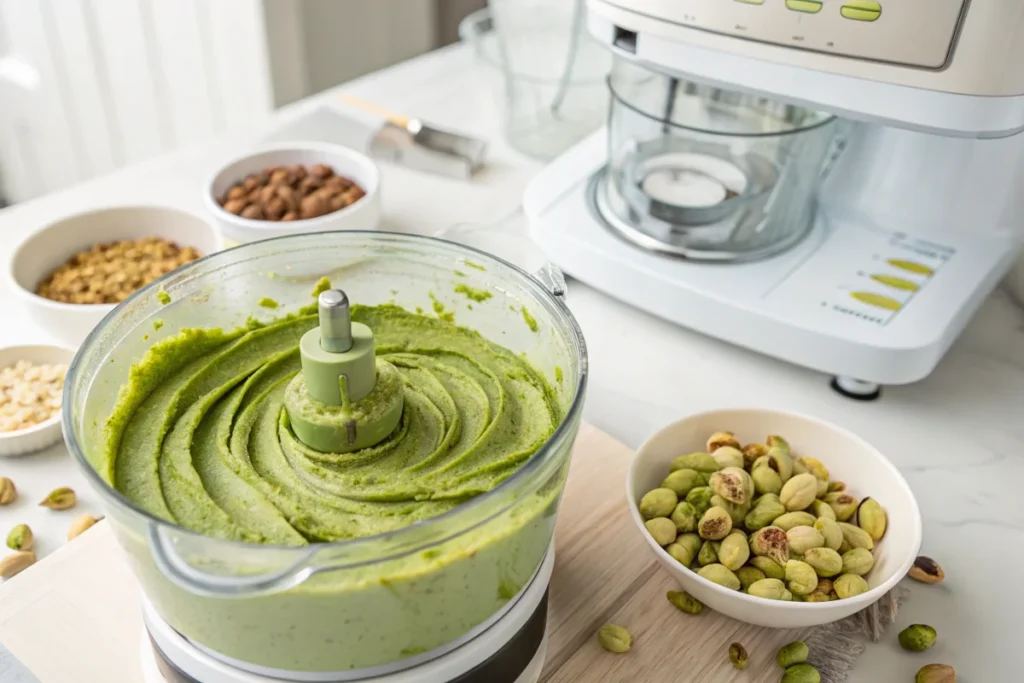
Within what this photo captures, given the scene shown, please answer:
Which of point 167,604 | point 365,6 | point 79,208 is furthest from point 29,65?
point 167,604

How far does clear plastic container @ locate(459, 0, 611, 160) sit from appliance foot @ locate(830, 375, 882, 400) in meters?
0.50

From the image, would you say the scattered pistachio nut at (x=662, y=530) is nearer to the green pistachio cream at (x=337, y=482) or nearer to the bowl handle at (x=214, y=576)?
the green pistachio cream at (x=337, y=482)

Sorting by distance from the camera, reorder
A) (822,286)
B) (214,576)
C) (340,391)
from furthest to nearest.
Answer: (822,286) → (340,391) → (214,576)

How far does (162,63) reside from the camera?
69.7 inches

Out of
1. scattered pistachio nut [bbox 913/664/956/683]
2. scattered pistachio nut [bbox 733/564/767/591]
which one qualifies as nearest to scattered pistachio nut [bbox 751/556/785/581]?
scattered pistachio nut [bbox 733/564/767/591]

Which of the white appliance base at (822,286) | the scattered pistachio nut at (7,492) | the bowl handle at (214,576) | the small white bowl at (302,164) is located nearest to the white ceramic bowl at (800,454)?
the white appliance base at (822,286)

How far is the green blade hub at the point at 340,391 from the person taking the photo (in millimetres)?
520

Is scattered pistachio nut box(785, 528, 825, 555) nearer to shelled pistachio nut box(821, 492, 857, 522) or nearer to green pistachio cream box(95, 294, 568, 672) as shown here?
shelled pistachio nut box(821, 492, 857, 522)

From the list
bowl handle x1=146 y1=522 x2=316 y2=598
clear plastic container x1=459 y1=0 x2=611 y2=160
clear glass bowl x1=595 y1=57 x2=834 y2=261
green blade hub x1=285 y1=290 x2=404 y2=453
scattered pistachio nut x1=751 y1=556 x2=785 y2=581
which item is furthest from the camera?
clear plastic container x1=459 y1=0 x2=611 y2=160

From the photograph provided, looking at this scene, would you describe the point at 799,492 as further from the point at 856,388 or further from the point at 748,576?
the point at 856,388

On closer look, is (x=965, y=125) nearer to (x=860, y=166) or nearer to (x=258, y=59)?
(x=860, y=166)

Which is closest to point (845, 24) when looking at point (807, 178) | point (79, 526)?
point (807, 178)

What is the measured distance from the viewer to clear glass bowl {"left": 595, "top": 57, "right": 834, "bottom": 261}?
882 millimetres

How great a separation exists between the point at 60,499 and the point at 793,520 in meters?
0.55
